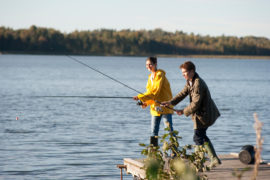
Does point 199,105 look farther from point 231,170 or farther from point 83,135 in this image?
point 83,135

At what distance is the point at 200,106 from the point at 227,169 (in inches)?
36.0

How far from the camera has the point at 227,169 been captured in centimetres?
633

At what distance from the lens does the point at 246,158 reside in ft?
21.4

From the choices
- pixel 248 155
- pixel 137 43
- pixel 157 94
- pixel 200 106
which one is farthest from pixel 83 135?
pixel 137 43

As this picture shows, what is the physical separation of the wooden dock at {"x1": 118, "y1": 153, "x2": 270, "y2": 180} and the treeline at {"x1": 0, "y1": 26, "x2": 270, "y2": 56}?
108206 mm

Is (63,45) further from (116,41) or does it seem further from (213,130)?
(213,130)

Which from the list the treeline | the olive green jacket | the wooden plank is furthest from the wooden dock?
the treeline

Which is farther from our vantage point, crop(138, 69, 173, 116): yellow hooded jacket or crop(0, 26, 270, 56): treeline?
crop(0, 26, 270, 56): treeline

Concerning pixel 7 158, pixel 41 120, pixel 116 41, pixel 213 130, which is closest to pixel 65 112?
pixel 41 120

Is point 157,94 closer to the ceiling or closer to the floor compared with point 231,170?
closer to the ceiling

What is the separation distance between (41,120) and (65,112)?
10.2 feet

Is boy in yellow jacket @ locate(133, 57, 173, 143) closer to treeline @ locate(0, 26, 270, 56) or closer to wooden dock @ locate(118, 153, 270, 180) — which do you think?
wooden dock @ locate(118, 153, 270, 180)

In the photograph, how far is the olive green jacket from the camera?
19.9 ft

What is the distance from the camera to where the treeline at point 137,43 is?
4614 inches
